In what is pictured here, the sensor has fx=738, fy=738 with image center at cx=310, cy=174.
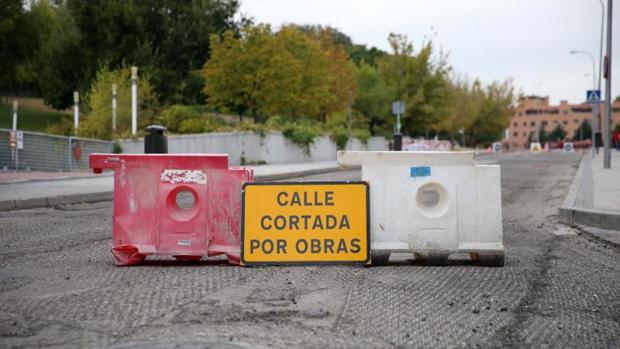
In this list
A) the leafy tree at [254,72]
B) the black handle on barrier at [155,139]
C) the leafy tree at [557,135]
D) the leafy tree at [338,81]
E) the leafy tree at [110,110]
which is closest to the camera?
the black handle on barrier at [155,139]

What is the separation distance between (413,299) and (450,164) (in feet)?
7.00

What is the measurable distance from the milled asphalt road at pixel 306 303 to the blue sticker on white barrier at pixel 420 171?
848 millimetres

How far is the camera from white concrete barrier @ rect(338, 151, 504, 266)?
6.86 meters

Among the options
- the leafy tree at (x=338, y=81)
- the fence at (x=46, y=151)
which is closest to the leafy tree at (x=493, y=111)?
the leafy tree at (x=338, y=81)

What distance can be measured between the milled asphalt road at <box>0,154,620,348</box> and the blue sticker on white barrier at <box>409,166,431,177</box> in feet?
2.78

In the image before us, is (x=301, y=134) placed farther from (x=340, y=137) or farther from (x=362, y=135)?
(x=362, y=135)

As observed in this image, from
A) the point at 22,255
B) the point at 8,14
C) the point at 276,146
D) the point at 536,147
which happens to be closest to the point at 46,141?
the point at 276,146

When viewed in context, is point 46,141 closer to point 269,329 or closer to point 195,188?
point 195,188

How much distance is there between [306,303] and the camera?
196 inches

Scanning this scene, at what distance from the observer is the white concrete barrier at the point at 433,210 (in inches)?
270

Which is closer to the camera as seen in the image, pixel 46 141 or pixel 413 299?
pixel 413 299

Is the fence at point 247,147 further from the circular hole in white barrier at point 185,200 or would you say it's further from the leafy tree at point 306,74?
the circular hole in white barrier at point 185,200

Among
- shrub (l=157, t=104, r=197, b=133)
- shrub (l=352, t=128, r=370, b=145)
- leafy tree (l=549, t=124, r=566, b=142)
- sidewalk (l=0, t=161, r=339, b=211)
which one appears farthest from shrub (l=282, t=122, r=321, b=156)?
leafy tree (l=549, t=124, r=566, b=142)

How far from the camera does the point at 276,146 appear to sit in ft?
130
